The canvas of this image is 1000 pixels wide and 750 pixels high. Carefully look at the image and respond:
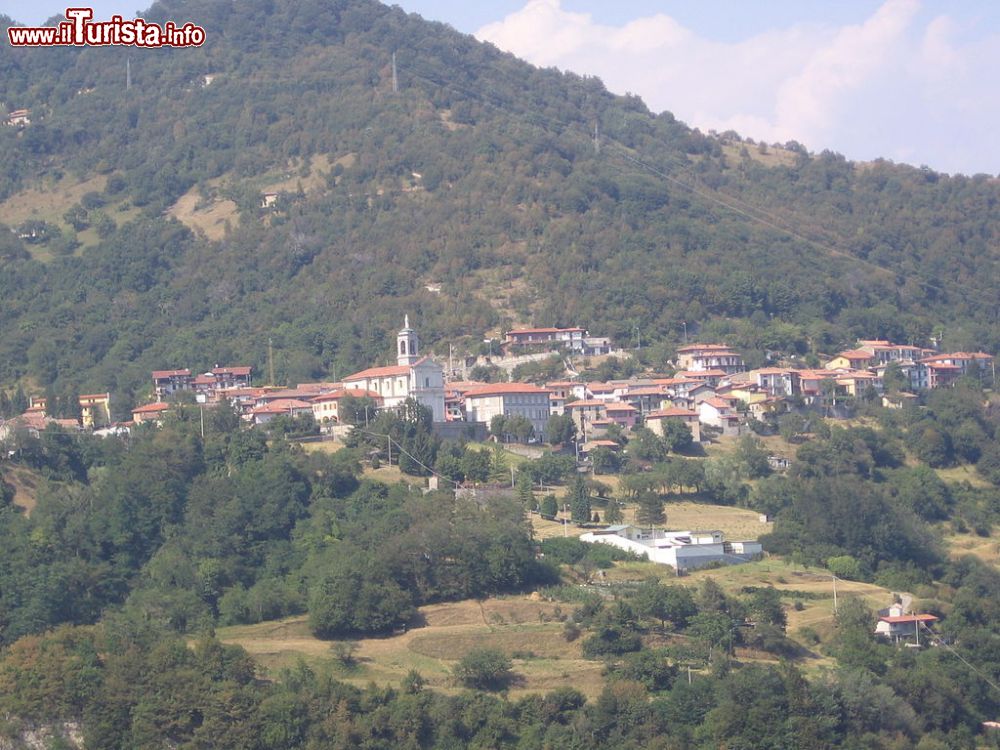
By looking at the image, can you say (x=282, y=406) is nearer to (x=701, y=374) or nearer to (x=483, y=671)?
(x=701, y=374)

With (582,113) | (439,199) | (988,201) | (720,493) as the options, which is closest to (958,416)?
(720,493)

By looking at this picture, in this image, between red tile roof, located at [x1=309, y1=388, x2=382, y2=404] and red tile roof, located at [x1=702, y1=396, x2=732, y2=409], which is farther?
red tile roof, located at [x1=702, y1=396, x2=732, y2=409]

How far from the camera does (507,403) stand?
61469 mm

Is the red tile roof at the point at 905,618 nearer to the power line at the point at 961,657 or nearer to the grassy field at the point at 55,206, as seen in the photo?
the power line at the point at 961,657

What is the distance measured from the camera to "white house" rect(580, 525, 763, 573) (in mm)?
48375

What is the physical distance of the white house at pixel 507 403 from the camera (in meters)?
61.5

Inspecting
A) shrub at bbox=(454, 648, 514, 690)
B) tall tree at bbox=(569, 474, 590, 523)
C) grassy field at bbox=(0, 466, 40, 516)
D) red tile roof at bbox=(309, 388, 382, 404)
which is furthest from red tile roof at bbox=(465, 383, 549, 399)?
shrub at bbox=(454, 648, 514, 690)

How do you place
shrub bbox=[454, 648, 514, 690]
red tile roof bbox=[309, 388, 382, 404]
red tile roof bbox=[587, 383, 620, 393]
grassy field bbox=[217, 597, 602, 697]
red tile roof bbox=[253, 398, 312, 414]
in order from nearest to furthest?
shrub bbox=[454, 648, 514, 690]
grassy field bbox=[217, 597, 602, 697]
red tile roof bbox=[253, 398, 312, 414]
red tile roof bbox=[309, 388, 382, 404]
red tile roof bbox=[587, 383, 620, 393]

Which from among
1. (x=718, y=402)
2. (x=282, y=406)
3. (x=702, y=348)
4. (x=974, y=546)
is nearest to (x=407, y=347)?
(x=282, y=406)

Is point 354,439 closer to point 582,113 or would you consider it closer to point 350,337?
point 350,337

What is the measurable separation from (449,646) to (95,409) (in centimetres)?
2450

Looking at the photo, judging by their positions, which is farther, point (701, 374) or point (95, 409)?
point (701, 374)

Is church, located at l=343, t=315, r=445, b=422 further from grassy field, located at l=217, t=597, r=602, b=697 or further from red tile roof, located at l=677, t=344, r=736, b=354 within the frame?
grassy field, located at l=217, t=597, r=602, b=697

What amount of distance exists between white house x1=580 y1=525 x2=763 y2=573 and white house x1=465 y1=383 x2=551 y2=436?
1122 centimetres
